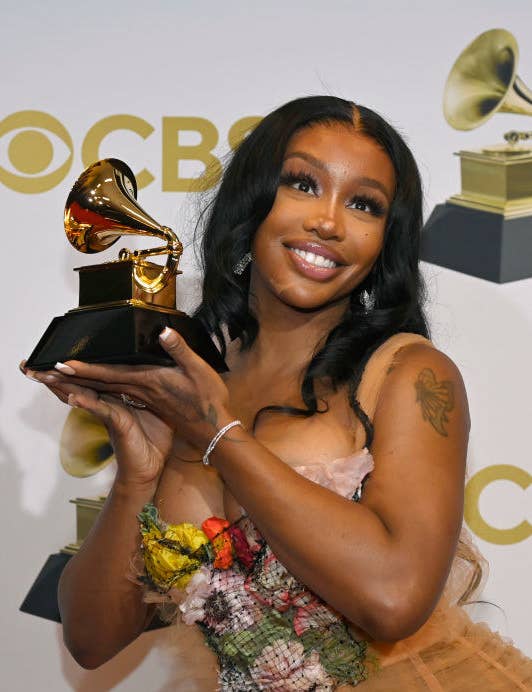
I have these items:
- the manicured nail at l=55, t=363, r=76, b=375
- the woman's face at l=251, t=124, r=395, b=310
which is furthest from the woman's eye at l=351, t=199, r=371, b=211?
the manicured nail at l=55, t=363, r=76, b=375

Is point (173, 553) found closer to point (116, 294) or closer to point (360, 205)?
point (116, 294)

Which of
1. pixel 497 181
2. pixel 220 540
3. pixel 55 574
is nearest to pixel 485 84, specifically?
pixel 497 181

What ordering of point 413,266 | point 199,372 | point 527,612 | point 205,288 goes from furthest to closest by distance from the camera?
point 527,612
point 205,288
point 413,266
point 199,372

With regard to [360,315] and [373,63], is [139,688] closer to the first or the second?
[360,315]

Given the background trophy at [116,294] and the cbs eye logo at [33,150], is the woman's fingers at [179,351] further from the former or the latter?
the cbs eye logo at [33,150]

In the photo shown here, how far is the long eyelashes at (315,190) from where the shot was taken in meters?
1.79

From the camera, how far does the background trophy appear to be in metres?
1.57

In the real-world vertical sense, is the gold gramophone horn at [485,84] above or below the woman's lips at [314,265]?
above

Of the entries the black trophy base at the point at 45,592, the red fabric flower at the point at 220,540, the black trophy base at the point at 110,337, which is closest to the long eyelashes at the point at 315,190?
the black trophy base at the point at 110,337

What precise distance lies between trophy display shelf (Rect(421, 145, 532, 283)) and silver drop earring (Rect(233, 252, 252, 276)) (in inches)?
21.4

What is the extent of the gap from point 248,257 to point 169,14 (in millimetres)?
742

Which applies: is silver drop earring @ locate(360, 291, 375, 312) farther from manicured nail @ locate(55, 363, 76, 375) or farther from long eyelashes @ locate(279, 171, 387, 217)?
manicured nail @ locate(55, 363, 76, 375)

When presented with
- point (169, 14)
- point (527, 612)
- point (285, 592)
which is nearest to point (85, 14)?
point (169, 14)

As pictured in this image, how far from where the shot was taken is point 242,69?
7.93ft
